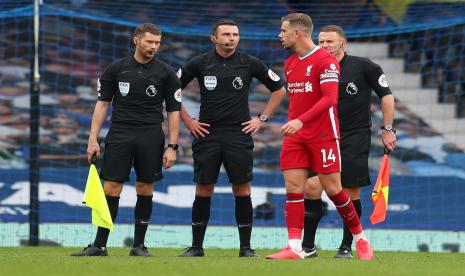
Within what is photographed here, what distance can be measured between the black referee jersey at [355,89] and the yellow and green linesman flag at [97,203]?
225 cm

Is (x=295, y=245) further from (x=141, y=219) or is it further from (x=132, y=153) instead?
(x=132, y=153)

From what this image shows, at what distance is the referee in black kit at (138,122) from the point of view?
33.0 feet

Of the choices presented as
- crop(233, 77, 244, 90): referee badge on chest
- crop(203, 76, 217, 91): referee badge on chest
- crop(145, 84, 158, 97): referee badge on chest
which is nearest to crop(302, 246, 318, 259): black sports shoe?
crop(233, 77, 244, 90): referee badge on chest

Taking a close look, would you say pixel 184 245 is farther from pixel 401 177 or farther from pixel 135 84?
pixel 135 84

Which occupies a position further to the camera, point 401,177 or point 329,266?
point 401,177

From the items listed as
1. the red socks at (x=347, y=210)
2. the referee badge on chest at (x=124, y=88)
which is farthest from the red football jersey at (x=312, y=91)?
the referee badge on chest at (x=124, y=88)

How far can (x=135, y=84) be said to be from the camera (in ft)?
33.1

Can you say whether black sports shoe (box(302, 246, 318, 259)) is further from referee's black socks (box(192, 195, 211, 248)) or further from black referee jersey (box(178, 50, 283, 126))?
black referee jersey (box(178, 50, 283, 126))

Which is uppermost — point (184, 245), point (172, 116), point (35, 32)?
point (35, 32)

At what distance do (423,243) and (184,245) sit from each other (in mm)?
2912

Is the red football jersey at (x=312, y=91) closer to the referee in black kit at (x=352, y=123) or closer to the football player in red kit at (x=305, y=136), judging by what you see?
the football player in red kit at (x=305, y=136)

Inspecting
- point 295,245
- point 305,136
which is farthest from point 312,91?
point 295,245

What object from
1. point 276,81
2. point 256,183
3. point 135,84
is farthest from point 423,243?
point 135,84

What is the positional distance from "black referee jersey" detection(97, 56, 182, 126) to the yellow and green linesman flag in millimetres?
562
